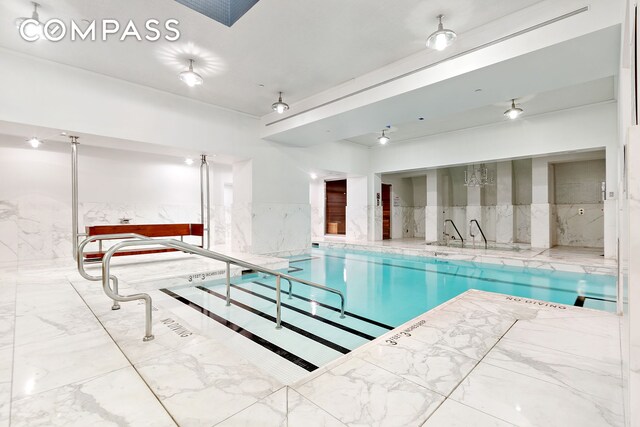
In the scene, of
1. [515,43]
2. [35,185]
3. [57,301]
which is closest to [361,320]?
[57,301]

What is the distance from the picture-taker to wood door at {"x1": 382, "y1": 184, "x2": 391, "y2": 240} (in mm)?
11002

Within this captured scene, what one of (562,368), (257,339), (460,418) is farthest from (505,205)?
(460,418)

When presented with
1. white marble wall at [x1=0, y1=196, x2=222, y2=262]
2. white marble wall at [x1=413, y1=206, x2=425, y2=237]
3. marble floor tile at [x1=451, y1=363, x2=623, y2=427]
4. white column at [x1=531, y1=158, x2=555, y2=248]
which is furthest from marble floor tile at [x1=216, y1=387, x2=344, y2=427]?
white marble wall at [x1=413, y1=206, x2=425, y2=237]

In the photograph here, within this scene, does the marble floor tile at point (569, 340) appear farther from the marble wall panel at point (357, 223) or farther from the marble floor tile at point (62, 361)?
the marble wall panel at point (357, 223)

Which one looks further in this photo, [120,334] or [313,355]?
[313,355]

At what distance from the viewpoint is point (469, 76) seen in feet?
12.5

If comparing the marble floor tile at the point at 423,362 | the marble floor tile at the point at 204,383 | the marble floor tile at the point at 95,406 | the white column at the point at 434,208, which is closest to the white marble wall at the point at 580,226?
the white column at the point at 434,208

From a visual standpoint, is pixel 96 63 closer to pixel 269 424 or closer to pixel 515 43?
pixel 269 424

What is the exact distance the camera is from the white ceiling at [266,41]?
10.5 ft

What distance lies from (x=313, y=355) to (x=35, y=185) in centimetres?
659

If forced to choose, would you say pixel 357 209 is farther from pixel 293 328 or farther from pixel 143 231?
pixel 293 328

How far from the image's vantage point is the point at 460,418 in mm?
1402

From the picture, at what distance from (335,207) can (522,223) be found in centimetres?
659

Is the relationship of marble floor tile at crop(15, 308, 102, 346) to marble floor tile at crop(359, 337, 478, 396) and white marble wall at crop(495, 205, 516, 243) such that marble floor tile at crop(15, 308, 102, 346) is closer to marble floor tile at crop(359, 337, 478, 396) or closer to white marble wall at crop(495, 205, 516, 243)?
marble floor tile at crop(359, 337, 478, 396)
